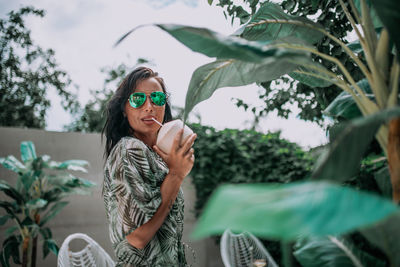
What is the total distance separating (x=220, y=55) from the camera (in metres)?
0.63

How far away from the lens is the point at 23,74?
9148 millimetres

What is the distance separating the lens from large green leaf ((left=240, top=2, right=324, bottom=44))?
881 millimetres

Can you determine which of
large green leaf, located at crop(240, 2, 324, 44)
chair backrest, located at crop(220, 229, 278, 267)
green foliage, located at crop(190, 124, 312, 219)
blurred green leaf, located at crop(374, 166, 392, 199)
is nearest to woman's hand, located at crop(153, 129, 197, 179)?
large green leaf, located at crop(240, 2, 324, 44)

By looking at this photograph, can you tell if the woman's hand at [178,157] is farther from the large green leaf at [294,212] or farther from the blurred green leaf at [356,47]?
the large green leaf at [294,212]

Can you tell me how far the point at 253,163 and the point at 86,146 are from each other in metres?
2.31

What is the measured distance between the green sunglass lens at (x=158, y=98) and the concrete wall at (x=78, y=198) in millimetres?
2765

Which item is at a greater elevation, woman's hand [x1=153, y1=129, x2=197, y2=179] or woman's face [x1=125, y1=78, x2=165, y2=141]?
woman's face [x1=125, y1=78, x2=165, y2=141]

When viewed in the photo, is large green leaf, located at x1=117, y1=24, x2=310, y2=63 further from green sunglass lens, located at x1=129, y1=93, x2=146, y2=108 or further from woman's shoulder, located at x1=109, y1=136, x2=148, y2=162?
green sunglass lens, located at x1=129, y1=93, x2=146, y2=108

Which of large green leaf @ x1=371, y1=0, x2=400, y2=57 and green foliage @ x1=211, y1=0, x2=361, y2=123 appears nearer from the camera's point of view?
large green leaf @ x1=371, y1=0, x2=400, y2=57

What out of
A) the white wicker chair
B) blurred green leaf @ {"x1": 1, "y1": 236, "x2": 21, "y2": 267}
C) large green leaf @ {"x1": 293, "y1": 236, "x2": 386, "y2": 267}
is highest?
large green leaf @ {"x1": 293, "y1": 236, "x2": 386, "y2": 267}

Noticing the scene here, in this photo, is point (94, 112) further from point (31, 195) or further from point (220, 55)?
point (220, 55)

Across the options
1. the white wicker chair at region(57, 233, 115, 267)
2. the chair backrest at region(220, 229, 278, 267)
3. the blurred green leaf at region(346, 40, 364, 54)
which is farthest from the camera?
the chair backrest at region(220, 229, 278, 267)

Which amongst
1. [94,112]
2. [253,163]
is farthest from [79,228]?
[94,112]

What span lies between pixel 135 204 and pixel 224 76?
23.5 inches
